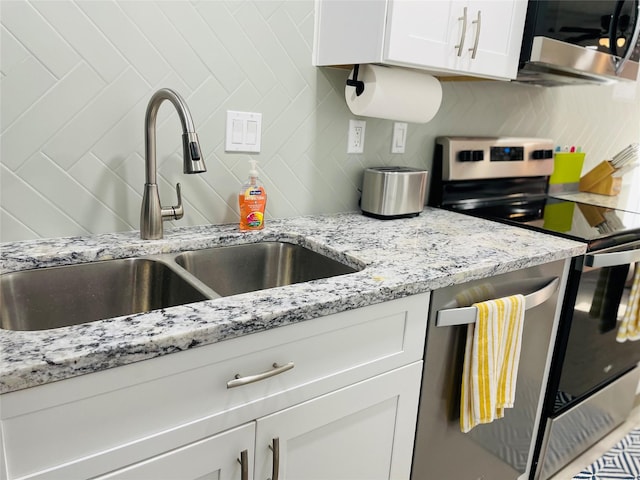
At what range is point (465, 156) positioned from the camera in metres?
1.81

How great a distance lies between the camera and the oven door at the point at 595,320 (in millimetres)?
1425

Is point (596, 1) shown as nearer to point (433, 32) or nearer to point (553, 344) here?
point (433, 32)

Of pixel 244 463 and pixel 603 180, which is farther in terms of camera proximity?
pixel 603 180

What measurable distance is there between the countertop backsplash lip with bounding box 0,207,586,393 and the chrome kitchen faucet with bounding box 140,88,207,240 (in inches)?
1.9

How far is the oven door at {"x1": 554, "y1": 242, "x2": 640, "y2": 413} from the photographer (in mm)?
1425

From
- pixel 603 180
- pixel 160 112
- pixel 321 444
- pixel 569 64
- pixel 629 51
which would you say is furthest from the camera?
pixel 603 180

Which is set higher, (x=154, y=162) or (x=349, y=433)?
(x=154, y=162)

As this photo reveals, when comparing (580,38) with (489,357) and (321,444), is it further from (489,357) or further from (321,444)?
(321,444)

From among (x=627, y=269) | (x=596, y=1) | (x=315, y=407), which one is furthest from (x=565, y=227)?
(x=315, y=407)

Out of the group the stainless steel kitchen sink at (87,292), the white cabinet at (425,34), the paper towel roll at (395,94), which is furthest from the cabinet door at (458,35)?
the stainless steel kitchen sink at (87,292)

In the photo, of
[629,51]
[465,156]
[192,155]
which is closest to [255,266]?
[192,155]

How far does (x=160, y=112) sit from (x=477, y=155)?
1228mm

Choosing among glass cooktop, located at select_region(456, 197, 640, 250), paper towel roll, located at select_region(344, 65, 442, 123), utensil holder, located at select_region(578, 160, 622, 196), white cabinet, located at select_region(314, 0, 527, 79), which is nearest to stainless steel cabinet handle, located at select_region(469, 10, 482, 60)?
white cabinet, located at select_region(314, 0, 527, 79)

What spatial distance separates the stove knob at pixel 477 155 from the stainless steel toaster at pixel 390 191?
0.39 m
